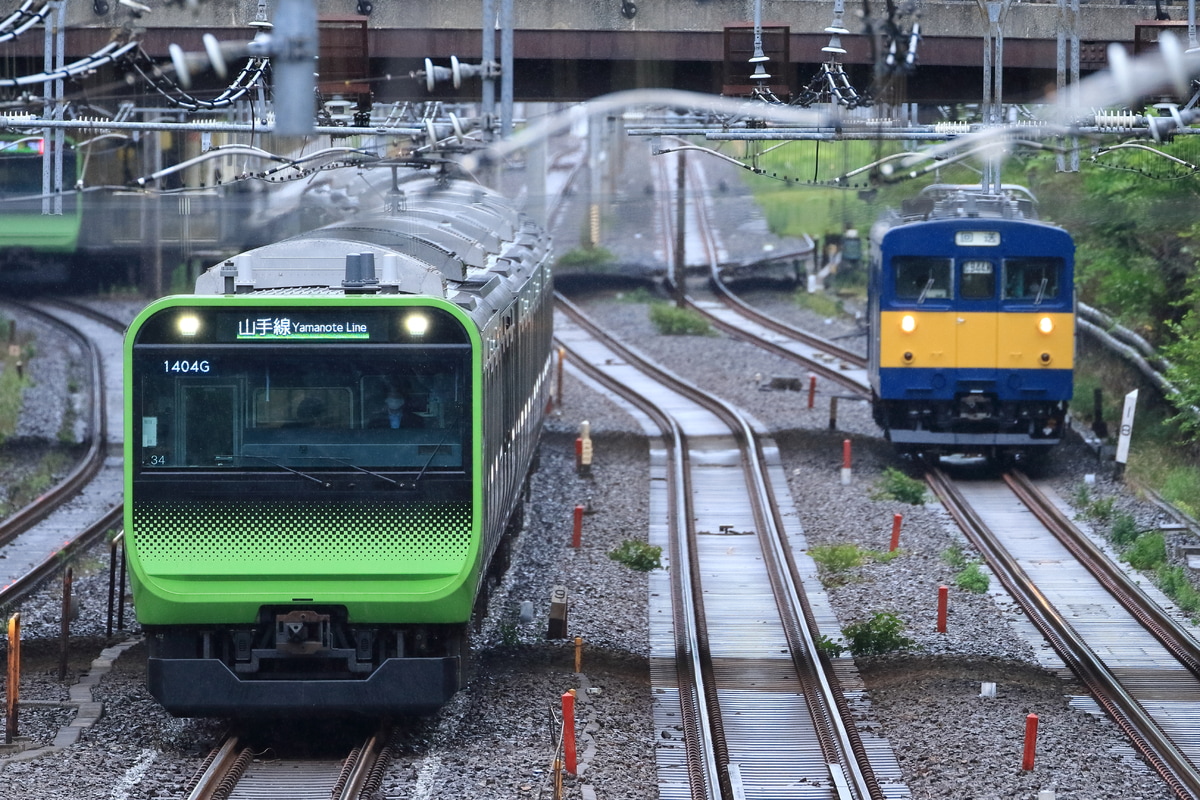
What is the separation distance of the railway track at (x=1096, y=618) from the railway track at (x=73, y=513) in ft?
28.5

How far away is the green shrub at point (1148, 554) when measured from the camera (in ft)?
51.1

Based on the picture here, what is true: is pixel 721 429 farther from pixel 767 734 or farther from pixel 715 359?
pixel 767 734

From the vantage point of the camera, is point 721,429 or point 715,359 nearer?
point 721,429

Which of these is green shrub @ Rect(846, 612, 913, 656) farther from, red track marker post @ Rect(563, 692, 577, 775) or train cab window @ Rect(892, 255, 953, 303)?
train cab window @ Rect(892, 255, 953, 303)

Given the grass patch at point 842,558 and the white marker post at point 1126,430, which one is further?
the white marker post at point 1126,430

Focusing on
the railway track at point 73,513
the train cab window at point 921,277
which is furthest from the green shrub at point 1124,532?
the railway track at point 73,513

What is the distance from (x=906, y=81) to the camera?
20969mm

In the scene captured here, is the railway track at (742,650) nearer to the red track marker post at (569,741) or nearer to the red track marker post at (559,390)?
the red track marker post at (569,741)

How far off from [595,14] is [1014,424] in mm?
7185

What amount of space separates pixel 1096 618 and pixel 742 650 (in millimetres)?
3224

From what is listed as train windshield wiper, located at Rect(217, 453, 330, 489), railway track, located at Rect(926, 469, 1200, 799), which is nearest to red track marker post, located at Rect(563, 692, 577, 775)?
train windshield wiper, located at Rect(217, 453, 330, 489)

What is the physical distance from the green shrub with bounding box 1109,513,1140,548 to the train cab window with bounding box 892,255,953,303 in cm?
370

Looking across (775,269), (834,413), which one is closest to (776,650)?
(834,413)

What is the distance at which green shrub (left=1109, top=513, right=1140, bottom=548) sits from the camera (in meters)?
16.4
